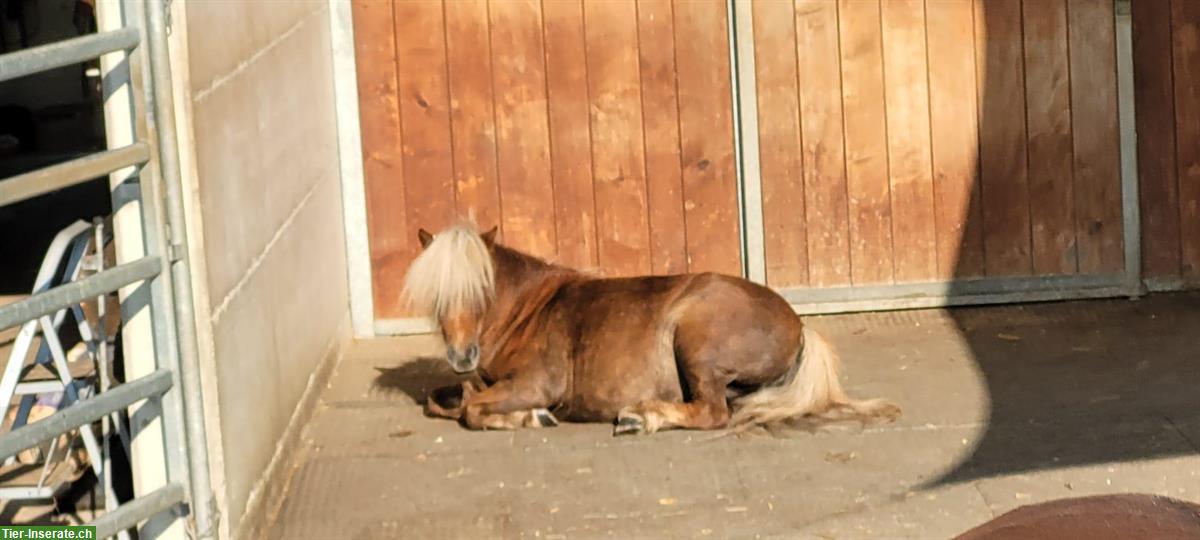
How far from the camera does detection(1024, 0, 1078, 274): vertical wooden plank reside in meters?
7.77

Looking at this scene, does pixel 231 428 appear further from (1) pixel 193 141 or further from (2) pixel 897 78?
(2) pixel 897 78

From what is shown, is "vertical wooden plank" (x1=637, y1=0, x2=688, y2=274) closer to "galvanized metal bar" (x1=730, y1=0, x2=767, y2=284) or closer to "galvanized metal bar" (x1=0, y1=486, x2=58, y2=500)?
"galvanized metal bar" (x1=730, y1=0, x2=767, y2=284)

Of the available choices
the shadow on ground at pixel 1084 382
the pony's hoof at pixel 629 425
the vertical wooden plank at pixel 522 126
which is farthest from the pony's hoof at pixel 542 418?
the vertical wooden plank at pixel 522 126

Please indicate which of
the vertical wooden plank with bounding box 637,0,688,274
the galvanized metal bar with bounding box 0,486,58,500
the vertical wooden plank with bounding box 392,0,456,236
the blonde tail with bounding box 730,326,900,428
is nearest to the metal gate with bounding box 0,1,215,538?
the galvanized metal bar with bounding box 0,486,58,500

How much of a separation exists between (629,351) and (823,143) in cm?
206

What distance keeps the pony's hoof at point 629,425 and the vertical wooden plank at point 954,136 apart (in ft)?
7.84

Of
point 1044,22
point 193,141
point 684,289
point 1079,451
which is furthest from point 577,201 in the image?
point 193,141

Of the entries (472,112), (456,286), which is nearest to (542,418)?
(456,286)

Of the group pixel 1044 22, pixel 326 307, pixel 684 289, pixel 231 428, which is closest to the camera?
pixel 231 428

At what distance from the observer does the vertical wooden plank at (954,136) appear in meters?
7.77

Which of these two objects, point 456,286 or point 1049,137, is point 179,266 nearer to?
point 456,286

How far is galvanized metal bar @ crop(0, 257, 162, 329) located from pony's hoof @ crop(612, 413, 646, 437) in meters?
2.41

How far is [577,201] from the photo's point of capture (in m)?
7.98

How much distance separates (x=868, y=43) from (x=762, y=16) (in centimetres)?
52
